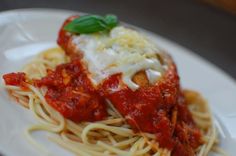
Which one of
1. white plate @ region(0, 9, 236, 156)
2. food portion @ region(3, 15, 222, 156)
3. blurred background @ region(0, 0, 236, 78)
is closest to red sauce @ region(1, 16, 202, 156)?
food portion @ region(3, 15, 222, 156)

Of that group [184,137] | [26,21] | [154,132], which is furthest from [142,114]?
[26,21]

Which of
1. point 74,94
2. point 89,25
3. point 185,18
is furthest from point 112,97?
point 185,18

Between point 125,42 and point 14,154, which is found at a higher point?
point 125,42

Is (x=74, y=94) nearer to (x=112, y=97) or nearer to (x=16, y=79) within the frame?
(x=112, y=97)

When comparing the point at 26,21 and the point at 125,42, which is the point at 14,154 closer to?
the point at 125,42

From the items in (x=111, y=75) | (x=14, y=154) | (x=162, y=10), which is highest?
(x=111, y=75)

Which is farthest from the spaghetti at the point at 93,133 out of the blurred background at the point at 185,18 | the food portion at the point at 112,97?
the blurred background at the point at 185,18
